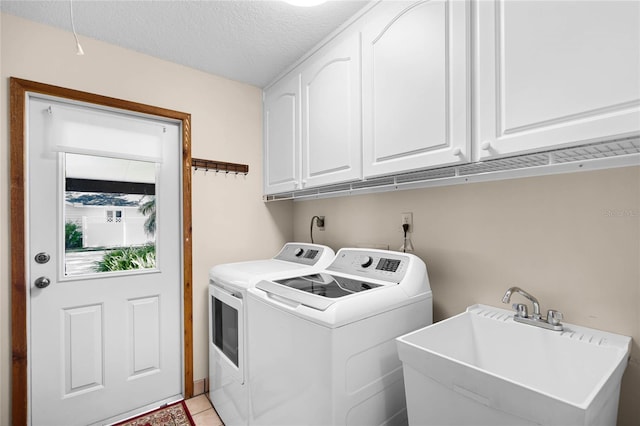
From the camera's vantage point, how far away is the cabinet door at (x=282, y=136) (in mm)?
2039

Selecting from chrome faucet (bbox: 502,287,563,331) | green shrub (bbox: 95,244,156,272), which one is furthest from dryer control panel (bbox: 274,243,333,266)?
chrome faucet (bbox: 502,287,563,331)

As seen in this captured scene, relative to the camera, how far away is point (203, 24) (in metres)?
1.69

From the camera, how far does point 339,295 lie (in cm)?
133

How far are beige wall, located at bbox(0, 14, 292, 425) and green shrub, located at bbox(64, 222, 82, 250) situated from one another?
0.25 m

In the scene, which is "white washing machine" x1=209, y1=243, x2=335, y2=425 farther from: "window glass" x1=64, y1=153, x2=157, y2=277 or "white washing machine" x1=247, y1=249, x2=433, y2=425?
"window glass" x1=64, y1=153, x2=157, y2=277

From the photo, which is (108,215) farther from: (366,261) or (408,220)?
(408,220)

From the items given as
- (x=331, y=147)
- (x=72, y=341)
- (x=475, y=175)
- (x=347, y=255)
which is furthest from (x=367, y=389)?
(x=72, y=341)

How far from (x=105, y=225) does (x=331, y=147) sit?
1.52m

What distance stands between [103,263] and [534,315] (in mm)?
2336

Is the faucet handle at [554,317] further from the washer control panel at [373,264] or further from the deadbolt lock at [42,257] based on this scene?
the deadbolt lock at [42,257]

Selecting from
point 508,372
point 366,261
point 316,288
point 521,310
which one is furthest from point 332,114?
point 508,372

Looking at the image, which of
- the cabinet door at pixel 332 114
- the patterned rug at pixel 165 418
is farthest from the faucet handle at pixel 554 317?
the patterned rug at pixel 165 418

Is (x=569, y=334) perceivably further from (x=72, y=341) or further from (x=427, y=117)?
(x=72, y=341)

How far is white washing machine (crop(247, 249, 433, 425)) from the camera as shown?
3.74ft
